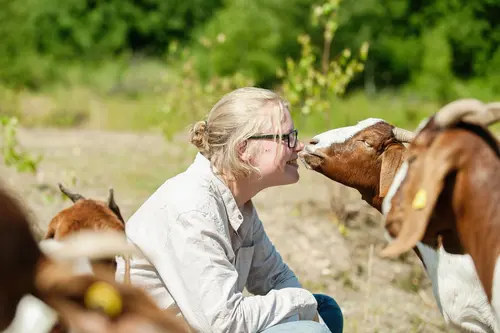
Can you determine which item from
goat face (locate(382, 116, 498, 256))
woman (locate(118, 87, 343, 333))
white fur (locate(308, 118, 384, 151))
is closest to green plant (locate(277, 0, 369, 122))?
white fur (locate(308, 118, 384, 151))

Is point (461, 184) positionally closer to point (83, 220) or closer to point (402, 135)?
point (402, 135)

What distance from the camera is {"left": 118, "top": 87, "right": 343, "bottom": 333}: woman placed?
3.38 m

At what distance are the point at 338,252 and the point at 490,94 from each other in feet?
54.5

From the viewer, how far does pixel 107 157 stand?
42.7 ft

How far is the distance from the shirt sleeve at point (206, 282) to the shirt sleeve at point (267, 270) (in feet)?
1.96

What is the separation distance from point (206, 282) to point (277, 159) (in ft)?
2.36

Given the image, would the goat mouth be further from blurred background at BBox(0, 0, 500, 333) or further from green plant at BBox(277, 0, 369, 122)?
green plant at BBox(277, 0, 369, 122)

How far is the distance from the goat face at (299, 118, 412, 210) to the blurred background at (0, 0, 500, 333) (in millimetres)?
924

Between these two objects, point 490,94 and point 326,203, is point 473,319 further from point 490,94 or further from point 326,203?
point 490,94

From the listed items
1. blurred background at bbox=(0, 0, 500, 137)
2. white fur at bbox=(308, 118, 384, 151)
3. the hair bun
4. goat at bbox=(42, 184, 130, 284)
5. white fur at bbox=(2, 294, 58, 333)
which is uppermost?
white fur at bbox=(2, 294, 58, 333)

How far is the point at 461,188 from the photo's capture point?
2.61 meters

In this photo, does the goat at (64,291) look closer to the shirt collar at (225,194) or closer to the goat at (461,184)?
the goat at (461,184)

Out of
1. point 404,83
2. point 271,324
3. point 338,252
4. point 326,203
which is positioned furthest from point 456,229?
point 404,83

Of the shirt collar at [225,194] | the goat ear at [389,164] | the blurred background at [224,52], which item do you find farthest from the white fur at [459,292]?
the blurred background at [224,52]
